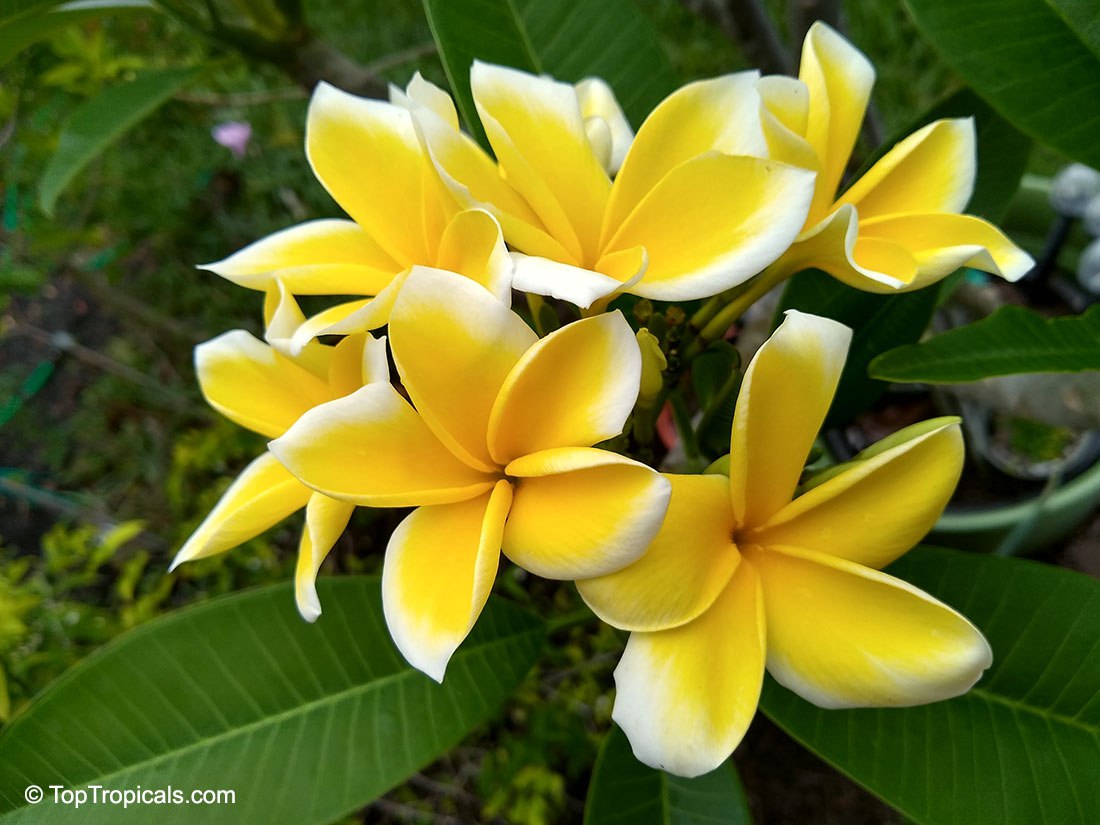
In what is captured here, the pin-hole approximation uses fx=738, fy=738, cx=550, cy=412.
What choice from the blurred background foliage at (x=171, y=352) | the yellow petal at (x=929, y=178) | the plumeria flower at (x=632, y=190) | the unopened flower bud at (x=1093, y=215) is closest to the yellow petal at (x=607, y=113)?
the plumeria flower at (x=632, y=190)

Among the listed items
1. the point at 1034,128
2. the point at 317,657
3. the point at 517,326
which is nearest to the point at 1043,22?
the point at 1034,128

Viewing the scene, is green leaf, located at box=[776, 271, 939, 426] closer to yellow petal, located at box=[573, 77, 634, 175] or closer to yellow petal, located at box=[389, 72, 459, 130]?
yellow petal, located at box=[573, 77, 634, 175]

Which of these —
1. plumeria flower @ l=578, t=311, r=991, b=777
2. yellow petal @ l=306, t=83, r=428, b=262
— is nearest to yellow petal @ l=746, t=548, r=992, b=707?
plumeria flower @ l=578, t=311, r=991, b=777

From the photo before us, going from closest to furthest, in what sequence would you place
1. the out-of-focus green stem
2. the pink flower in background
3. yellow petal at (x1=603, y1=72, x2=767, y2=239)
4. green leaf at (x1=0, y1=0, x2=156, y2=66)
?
yellow petal at (x1=603, y1=72, x2=767, y2=239)
the out-of-focus green stem
green leaf at (x1=0, y1=0, x2=156, y2=66)
the pink flower in background

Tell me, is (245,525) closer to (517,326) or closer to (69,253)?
(517,326)

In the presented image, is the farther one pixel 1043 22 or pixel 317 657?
pixel 317 657

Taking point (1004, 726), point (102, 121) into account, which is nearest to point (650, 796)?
point (1004, 726)
